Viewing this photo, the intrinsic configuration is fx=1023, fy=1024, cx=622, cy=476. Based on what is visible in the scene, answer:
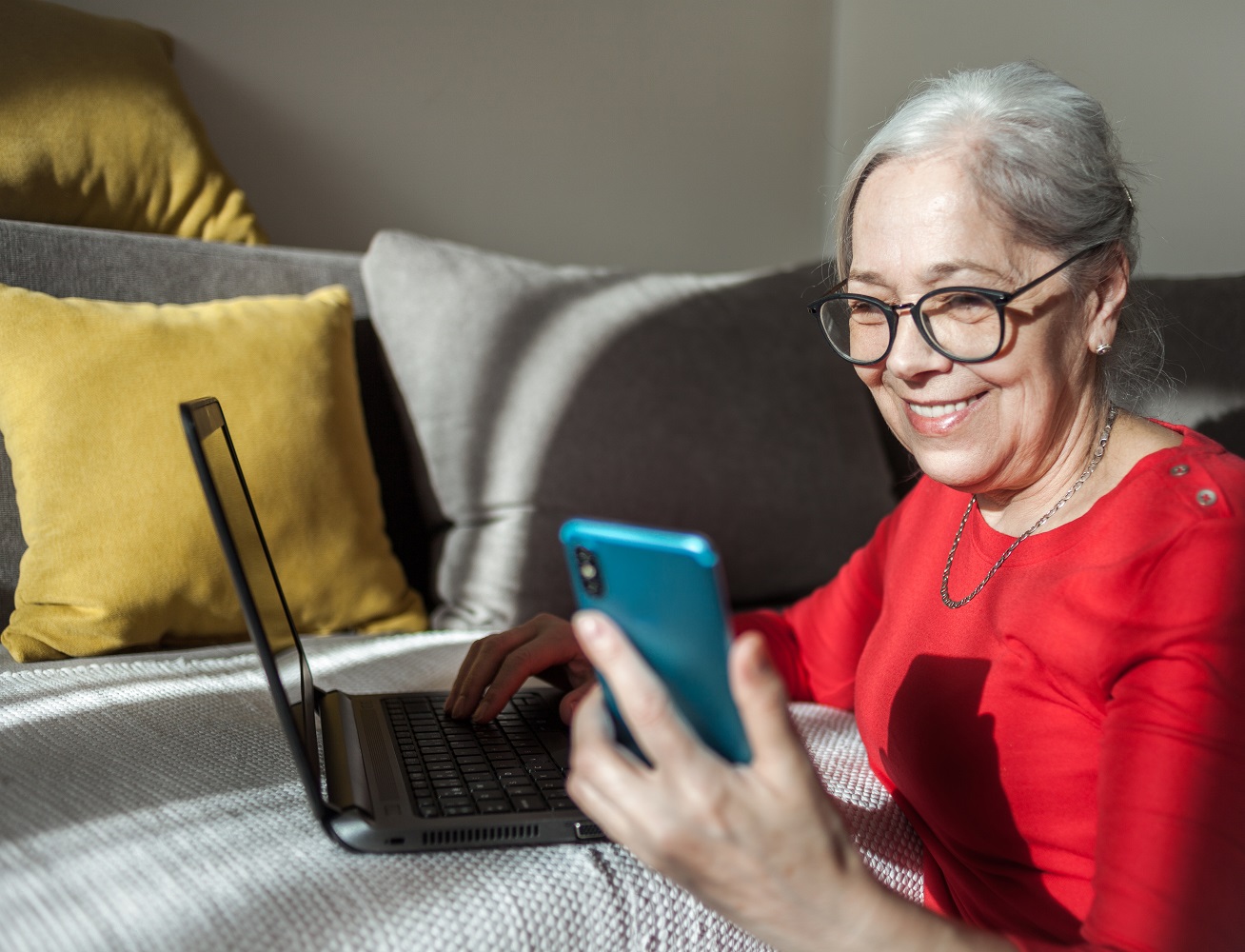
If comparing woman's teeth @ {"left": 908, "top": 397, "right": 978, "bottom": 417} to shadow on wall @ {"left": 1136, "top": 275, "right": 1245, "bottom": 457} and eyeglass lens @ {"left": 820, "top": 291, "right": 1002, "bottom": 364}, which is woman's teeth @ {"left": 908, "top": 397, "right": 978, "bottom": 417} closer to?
eyeglass lens @ {"left": 820, "top": 291, "right": 1002, "bottom": 364}

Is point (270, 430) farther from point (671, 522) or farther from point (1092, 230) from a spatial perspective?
point (1092, 230)

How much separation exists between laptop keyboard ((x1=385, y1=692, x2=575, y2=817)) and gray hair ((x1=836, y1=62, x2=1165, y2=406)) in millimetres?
596

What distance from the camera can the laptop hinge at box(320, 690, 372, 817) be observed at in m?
0.77

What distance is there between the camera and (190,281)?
4.92ft

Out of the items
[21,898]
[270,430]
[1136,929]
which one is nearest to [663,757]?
[1136,929]

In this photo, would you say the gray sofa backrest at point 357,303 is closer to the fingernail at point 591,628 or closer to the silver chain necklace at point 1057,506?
the silver chain necklace at point 1057,506

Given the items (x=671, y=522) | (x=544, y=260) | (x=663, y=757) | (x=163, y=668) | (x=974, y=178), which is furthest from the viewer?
(x=544, y=260)

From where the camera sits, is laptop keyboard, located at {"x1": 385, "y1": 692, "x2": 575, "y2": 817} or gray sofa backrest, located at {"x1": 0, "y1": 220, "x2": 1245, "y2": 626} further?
gray sofa backrest, located at {"x1": 0, "y1": 220, "x2": 1245, "y2": 626}

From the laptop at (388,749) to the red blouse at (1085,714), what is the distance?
322mm

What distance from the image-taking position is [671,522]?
62.5 inches

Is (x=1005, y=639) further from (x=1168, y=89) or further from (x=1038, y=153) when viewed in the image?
(x=1168, y=89)

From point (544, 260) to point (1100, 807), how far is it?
186 cm

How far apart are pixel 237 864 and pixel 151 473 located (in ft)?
2.19

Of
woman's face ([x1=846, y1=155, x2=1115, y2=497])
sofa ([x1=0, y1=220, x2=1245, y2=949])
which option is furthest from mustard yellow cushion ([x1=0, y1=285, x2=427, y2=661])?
woman's face ([x1=846, y1=155, x2=1115, y2=497])
